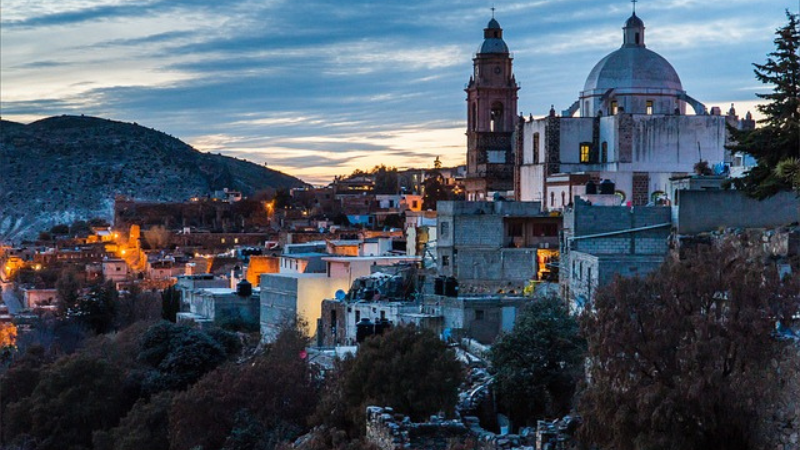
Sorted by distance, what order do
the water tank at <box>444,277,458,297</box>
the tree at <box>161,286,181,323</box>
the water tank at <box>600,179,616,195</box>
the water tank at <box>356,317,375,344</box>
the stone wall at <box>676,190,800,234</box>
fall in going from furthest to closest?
the tree at <box>161,286,181,323</box> < the water tank at <box>600,179,616,195</box> < the water tank at <box>444,277,458,297</box> < the water tank at <box>356,317,375,344</box> < the stone wall at <box>676,190,800,234</box>

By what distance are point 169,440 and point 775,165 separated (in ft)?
36.0

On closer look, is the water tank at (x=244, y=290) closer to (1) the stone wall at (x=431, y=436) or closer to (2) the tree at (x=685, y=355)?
(1) the stone wall at (x=431, y=436)

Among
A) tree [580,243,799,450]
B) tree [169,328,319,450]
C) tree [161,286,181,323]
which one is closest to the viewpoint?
tree [580,243,799,450]

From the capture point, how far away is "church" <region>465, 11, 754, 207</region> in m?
40.4

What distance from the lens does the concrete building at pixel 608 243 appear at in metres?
21.9

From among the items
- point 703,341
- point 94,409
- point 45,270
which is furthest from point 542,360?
point 45,270

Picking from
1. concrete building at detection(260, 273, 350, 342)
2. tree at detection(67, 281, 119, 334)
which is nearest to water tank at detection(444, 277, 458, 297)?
concrete building at detection(260, 273, 350, 342)

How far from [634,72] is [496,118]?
10326 mm

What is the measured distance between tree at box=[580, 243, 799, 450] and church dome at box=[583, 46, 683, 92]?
31.4 m

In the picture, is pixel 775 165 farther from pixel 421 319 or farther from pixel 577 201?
pixel 421 319

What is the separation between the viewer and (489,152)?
5184 cm

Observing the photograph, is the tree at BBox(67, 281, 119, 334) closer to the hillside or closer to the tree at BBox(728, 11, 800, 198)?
the tree at BBox(728, 11, 800, 198)

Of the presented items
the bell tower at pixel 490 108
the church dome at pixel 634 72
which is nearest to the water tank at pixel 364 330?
the church dome at pixel 634 72

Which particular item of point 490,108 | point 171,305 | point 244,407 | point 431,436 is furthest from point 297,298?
point 431,436
